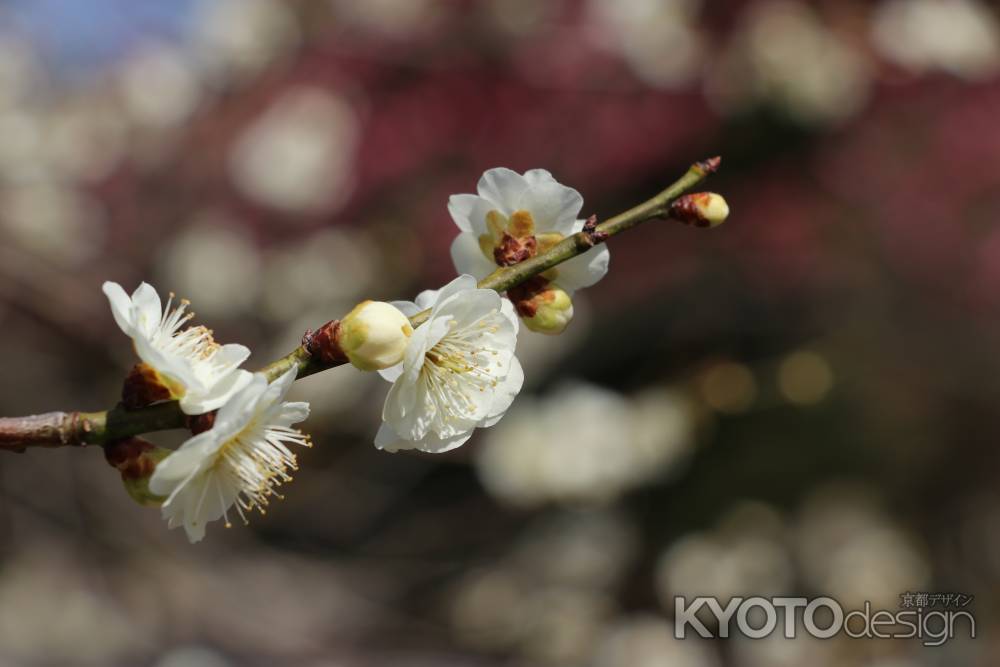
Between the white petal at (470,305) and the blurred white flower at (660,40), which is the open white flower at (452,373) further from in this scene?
the blurred white flower at (660,40)

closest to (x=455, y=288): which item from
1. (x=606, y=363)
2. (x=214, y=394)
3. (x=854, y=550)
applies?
(x=214, y=394)

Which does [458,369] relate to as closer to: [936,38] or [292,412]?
[292,412]

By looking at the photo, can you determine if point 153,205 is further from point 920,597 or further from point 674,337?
point 920,597

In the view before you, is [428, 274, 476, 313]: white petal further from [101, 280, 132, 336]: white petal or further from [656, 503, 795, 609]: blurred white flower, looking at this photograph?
[656, 503, 795, 609]: blurred white flower

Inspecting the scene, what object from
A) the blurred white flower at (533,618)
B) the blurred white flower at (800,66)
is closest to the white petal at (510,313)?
the blurred white flower at (533,618)

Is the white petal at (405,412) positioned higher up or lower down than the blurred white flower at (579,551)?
lower down

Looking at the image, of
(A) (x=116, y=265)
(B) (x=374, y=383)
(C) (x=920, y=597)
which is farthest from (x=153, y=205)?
(C) (x=920, y=597)
